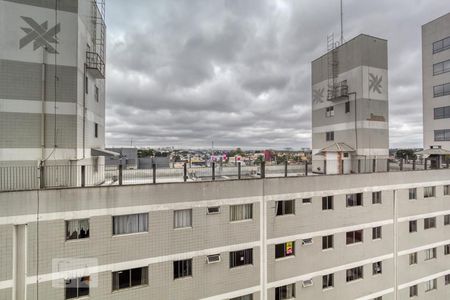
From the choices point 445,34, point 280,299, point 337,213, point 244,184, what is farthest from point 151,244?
point 445,34

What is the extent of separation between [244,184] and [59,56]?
12.2 meters

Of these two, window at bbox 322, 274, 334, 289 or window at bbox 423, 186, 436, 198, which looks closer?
window at bbox 322, 274, 334, 289

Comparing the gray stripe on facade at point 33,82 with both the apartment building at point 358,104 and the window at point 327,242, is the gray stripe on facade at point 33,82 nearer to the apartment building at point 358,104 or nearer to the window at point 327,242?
the window at point 327,242

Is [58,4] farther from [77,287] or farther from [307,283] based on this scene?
[307,283]

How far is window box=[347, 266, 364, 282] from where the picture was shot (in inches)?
624

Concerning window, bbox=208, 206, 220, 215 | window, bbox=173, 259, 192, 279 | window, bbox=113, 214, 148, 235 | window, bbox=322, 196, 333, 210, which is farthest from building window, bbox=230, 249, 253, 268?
window, bbox=322, 196, 333, 210

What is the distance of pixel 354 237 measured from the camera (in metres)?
15.9

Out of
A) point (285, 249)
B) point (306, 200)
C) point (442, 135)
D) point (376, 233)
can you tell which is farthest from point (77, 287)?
point (442, 135)

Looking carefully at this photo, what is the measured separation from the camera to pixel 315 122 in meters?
24.5

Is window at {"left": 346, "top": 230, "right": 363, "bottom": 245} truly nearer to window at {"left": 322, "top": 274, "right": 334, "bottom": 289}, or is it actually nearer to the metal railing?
window at {"left": 322, "top": 274, "right": 334, "bottom": 289}

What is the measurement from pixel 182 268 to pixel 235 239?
3281 millimetres

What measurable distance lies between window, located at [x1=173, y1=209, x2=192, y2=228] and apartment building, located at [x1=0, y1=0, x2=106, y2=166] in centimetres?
628

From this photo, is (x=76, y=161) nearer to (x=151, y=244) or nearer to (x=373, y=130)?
(x=151, y=244)

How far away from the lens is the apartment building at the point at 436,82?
2672 centimetres
